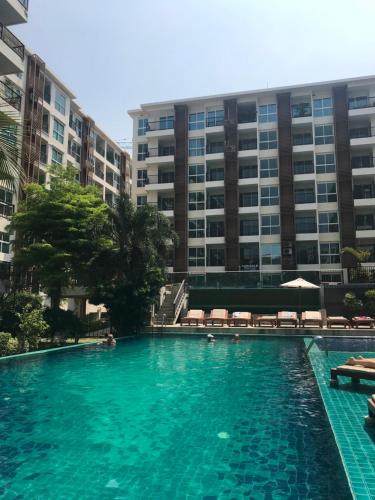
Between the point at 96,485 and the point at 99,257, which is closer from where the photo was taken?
the point at 96,485

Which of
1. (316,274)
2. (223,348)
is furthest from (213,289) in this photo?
(223,348)

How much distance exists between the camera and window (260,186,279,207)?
131ft

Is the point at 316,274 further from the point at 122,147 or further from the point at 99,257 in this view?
the point at 122,147

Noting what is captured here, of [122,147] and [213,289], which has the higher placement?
[122,147]

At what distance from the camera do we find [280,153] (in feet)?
130

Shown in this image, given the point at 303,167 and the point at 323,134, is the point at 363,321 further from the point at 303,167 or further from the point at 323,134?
the point at 323,134

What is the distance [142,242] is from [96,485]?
18.7m

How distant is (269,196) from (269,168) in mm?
2910

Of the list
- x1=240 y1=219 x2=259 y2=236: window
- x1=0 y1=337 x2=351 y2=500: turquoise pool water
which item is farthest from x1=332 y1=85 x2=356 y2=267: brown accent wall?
x1=0 y1=337 x2=351 y2=500: turquoise pool water

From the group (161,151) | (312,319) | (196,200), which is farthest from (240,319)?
(161,151)

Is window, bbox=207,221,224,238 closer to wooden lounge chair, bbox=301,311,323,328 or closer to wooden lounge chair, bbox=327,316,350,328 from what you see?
wooden lounge chair, bbox=301,311,323,328

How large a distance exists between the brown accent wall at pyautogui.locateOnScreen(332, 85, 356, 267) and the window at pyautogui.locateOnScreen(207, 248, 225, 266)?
36.8 ft

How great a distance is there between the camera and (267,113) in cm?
4119

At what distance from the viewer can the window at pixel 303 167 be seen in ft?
130
